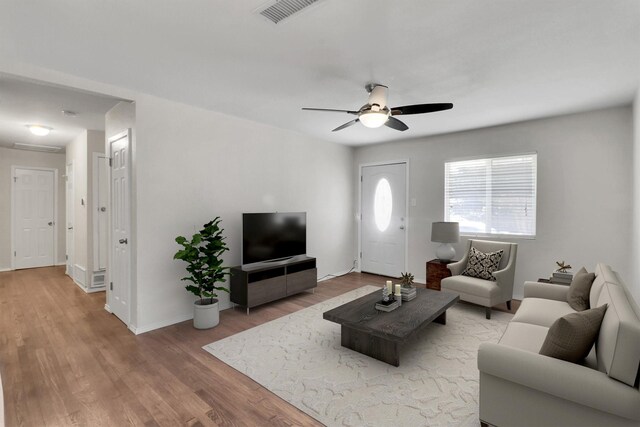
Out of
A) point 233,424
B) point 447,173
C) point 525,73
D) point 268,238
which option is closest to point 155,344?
point 233,424

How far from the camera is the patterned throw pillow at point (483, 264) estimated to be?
3.92m

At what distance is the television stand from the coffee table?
129 cm

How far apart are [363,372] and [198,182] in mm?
2830

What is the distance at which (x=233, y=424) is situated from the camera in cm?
192

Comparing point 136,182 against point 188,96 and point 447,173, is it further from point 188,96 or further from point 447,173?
point 447,173

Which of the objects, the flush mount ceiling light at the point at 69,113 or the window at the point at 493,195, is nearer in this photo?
the flush mount ceiling light at the point at 69,113

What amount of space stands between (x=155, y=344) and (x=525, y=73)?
4.36 meters

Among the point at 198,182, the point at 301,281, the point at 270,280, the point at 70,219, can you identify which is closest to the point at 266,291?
the point at 270,280

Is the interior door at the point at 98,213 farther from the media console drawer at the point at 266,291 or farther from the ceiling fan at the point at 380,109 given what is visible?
the ceiling fan at the point at 380,109

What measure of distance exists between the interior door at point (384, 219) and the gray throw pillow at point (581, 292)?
2.89 m

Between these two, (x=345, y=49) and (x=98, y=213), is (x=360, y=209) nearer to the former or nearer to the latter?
(x=345, y=49)

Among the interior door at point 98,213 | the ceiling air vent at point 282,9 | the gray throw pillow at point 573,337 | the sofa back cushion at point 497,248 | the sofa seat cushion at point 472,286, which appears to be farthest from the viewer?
the interior door at point 98,213

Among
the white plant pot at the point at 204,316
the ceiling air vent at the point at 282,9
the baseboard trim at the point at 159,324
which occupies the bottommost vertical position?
the baseboard trim at the point at 159,324

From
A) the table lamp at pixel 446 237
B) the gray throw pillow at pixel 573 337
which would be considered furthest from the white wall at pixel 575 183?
the gray throw pillow at pixel 573 337
